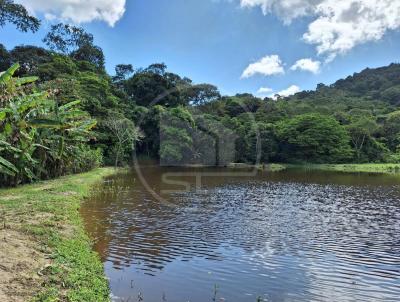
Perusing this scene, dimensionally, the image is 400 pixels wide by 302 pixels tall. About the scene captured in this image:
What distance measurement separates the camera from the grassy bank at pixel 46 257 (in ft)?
28.4

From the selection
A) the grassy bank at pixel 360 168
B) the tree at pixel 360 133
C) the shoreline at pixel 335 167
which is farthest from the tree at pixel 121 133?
the tree at pixel 360 133

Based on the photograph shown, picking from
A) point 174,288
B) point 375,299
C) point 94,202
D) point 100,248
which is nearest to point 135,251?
point 100,248

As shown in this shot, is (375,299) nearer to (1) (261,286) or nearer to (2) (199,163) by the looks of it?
(1) (261,286)

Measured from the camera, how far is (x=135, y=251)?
13969 mm

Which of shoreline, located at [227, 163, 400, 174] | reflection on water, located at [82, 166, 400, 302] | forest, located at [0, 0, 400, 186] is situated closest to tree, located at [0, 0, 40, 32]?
forest, located at [0, 0, 400, 186]

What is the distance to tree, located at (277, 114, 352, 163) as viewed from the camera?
254 feet

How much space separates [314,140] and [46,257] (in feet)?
233

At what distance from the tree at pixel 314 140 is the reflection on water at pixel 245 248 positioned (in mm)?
51799

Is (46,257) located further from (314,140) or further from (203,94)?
(203,94)

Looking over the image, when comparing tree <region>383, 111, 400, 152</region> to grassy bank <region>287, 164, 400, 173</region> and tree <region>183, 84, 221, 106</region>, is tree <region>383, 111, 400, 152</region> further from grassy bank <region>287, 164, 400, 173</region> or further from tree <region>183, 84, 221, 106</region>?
tree <region>183, 84, 221, 106</region>

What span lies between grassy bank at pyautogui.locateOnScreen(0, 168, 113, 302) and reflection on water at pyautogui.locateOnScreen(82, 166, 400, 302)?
76 centimetres

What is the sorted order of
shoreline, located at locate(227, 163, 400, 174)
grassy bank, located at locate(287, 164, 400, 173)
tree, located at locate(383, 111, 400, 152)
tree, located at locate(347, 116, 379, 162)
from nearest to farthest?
grassy bank, located at locate(287, 164, 400, 173) < shoreline, located at locate(227, 163, 400, 174) < tree, located at locate(347, 116, 379, 162) < tree, located at locate(383, 111, 400, 152)

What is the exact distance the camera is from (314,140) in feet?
253

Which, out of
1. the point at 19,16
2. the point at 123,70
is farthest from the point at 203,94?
the point at 19,16
